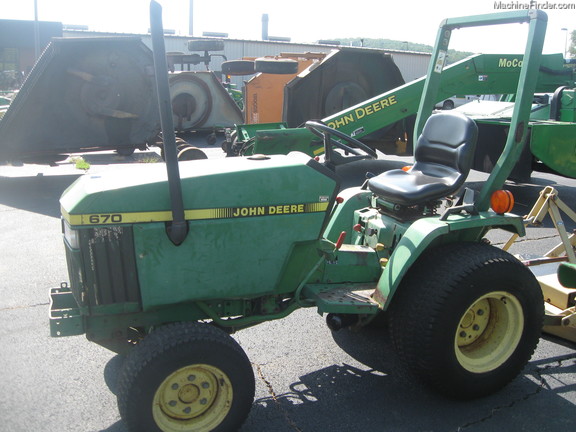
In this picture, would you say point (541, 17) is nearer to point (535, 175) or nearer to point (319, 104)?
point (319, 104)

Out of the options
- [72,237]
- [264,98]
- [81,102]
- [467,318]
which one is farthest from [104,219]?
[264,98]

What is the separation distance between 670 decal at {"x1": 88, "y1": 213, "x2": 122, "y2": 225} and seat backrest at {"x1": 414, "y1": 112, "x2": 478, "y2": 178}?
1.95m

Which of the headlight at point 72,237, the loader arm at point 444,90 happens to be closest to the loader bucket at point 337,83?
the loader arm at point 444,90

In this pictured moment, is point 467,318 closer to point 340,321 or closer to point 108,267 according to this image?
point 340,321

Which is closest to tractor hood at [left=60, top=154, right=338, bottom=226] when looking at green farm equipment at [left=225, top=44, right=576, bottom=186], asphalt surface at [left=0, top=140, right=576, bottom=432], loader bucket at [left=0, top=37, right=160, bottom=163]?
asphalt surface at [left=0, top=140, right=576, bottom=432]

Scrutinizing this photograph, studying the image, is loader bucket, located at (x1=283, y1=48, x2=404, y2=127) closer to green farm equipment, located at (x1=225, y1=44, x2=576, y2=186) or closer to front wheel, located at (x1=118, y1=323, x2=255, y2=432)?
green farm equipment, located at (x1=225, y1=44, x2=576, y2=186)

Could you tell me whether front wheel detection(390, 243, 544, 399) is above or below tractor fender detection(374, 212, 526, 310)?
below

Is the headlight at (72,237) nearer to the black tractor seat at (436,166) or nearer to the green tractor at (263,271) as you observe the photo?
the green tractor at (263,271)

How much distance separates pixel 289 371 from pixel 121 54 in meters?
6.47

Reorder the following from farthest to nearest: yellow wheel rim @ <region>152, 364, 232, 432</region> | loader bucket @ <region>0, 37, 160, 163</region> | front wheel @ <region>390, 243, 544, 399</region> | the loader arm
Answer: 1. loader bucket @ <region>0, 37, 160, 163</region>
2. the loader arm
3. front wheel @ <region>390, 243, 544, 399</region>
4. yellow wheel rim @ <region>152, 364, 232, 432</region>

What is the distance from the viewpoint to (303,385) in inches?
131

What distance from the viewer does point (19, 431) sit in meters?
2.85

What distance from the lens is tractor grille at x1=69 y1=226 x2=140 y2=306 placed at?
2.64 meters

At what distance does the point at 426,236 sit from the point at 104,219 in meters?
1.57
